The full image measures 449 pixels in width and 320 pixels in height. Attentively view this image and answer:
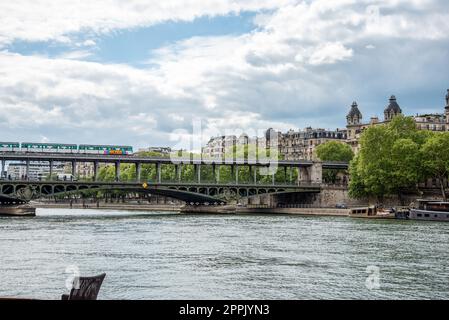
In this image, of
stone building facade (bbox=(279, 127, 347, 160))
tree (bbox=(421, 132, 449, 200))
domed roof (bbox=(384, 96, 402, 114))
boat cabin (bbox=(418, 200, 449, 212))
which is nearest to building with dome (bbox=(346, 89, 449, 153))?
domed roof (bbox=(384, 96, 402, 114))

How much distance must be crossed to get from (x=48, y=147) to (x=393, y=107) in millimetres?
73857

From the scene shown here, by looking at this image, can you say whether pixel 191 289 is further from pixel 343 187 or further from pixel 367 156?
pixel 343 187

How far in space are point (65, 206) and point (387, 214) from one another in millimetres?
84975

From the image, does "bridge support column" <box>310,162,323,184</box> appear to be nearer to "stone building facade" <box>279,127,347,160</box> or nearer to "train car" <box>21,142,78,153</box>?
"train car" <box>21,142,78,153</box>

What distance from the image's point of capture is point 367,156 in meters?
100

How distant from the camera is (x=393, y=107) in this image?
14088 centimetres

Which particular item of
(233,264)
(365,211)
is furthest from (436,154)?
(233,264)

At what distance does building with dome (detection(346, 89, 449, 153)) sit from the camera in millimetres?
136625

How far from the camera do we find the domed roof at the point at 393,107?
14050cm

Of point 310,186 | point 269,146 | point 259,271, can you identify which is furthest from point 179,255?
point 269,146

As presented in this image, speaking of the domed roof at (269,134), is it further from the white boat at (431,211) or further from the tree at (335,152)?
the white boat at (431,211)

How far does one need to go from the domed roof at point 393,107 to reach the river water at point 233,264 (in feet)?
291

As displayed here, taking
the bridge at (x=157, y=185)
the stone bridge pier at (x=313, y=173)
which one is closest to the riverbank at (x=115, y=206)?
the bridge at (x=157, y=185)
